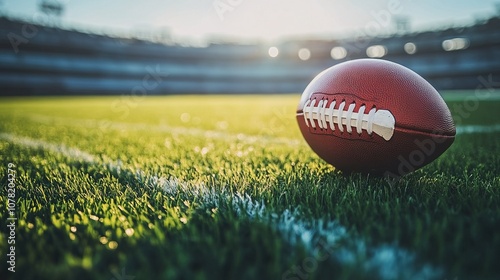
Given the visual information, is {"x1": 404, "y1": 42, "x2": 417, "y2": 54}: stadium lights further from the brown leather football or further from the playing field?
the brown leather football

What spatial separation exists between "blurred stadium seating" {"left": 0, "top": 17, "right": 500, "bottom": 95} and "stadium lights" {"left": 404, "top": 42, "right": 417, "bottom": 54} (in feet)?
0.32

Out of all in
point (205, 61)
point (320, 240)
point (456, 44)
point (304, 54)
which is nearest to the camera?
point (320, 240)

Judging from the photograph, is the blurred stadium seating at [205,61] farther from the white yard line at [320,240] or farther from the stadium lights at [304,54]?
the white yard line at [320,240]

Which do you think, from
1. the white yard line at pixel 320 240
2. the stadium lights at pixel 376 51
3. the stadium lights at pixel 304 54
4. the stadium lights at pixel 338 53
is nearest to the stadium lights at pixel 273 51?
the stadium lights at pixel 304 54

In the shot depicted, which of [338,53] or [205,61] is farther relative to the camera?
[338,53]

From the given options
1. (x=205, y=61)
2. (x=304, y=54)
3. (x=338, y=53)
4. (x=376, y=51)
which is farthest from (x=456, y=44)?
(x=205, y=61)

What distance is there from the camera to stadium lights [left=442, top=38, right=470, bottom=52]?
114 feet

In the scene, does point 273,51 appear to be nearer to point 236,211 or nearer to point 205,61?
point 205,61

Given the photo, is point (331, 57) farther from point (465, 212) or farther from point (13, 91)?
point (465, 212)

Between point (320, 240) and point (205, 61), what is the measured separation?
40.4 metres

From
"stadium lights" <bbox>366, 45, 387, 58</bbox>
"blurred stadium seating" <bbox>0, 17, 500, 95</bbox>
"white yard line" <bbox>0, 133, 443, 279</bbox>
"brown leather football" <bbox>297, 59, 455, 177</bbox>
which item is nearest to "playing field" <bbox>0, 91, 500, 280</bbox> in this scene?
"white yard line" <bbox>0, 133, 443, 279</bbox>

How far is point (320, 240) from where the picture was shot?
3.65 ft

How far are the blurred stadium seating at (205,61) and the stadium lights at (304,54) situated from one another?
4.6 inches

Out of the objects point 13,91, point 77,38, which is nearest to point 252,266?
point 13,91
